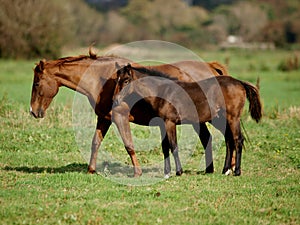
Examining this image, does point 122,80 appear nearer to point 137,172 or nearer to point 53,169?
point 137,172

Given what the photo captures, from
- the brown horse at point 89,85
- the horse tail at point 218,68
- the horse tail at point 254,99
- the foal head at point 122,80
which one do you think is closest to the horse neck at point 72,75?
the brown horse at point 89,85

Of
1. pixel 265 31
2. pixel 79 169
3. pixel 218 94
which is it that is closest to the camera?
pixel 218 94

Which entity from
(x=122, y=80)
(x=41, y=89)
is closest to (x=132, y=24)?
(x=41, y=89)

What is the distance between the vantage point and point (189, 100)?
397 inches

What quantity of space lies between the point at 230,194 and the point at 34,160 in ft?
15.3

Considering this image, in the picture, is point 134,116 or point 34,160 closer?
point 134,116

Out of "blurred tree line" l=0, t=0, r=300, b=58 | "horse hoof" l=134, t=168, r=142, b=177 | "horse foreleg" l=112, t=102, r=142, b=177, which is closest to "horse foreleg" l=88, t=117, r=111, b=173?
"horse foreleg" l=112, t=102, r=142, b=177

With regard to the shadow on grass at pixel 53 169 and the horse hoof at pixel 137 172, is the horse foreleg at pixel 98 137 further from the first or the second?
the horse hoof at pixel 137 172

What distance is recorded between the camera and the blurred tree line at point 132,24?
46688 mm

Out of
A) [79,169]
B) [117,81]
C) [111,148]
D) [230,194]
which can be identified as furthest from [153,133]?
[230,194]

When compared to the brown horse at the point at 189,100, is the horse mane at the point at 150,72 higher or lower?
higher

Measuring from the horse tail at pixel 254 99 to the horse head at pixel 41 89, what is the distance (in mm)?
3816

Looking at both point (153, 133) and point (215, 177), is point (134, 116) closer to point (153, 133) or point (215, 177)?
point (215, 177)

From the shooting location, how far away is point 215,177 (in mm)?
9867
